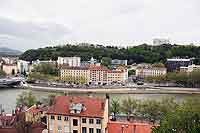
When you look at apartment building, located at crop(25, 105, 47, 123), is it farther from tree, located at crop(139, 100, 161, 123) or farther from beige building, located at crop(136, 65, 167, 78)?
beige building, located at crop(136, 65, 167, 78)

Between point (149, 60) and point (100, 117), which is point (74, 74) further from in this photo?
point (100, 117)

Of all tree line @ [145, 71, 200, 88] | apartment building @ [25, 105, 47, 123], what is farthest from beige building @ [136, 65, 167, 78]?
apartment building @ [25, 105, 47, 123]

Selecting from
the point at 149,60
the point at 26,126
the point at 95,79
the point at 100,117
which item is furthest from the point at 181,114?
the point at 149,60

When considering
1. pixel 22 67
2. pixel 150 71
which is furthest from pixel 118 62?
pixel 22 67

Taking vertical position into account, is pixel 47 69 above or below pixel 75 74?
above

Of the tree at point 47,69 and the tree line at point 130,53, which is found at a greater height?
the tree line at point 130,53

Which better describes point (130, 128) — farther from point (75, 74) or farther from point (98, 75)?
point (75, 74)

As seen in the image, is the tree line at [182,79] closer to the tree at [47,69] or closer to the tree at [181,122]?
the tree at [47,69]

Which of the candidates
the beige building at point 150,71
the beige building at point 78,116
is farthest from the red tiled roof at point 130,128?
the beige building at point 150,71
